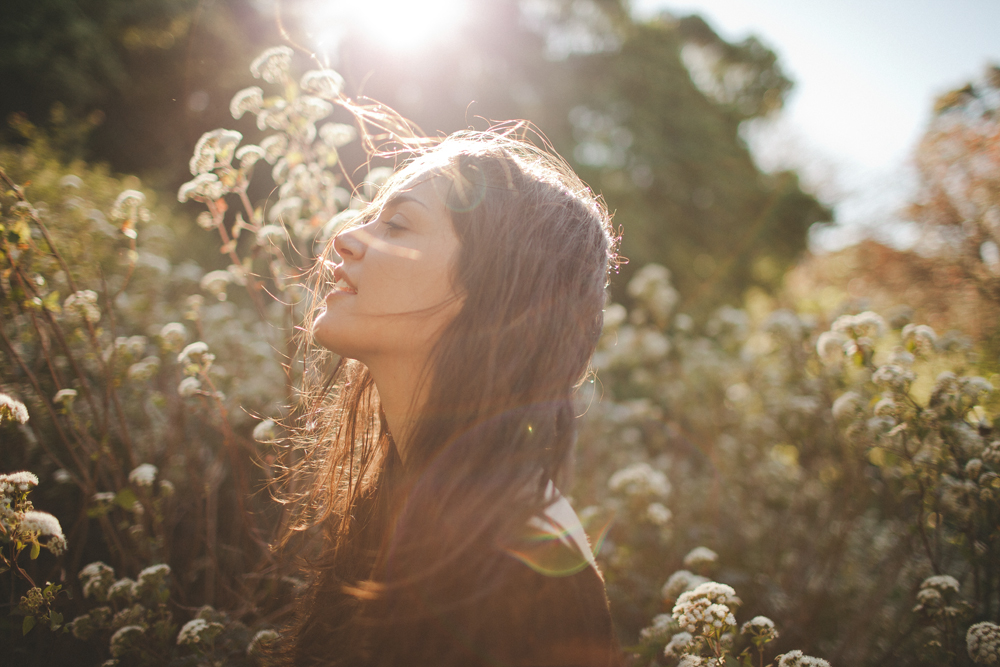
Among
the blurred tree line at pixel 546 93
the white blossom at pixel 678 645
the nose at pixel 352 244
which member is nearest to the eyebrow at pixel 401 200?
the nose at pixel 352 244

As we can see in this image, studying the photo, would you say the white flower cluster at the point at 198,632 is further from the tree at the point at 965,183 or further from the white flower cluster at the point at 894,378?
the tree at the point at 965,183

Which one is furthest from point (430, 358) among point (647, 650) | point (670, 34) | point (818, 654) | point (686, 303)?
point (670, 34)

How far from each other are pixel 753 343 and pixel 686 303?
27.9ft

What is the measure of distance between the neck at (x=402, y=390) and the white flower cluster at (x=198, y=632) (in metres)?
0.90

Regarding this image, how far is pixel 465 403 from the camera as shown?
1.39m

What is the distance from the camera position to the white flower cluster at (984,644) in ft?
4.97

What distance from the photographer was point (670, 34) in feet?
50.9

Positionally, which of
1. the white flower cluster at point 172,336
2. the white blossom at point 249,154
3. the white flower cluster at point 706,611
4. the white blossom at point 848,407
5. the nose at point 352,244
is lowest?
the white flower cluster at point 706,611

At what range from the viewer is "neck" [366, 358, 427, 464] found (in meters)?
1.46

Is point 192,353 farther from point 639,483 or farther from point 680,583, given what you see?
point 639,483

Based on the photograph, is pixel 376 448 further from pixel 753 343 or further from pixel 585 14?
pixel 585 14

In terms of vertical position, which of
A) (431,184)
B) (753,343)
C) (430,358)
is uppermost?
(753,343)

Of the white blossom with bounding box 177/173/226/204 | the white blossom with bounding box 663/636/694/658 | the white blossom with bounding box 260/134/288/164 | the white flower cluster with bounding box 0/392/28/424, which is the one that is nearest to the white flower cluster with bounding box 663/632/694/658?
the white blossom with bounding box 663/636/694/658

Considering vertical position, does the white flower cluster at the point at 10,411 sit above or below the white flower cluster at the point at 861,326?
below
